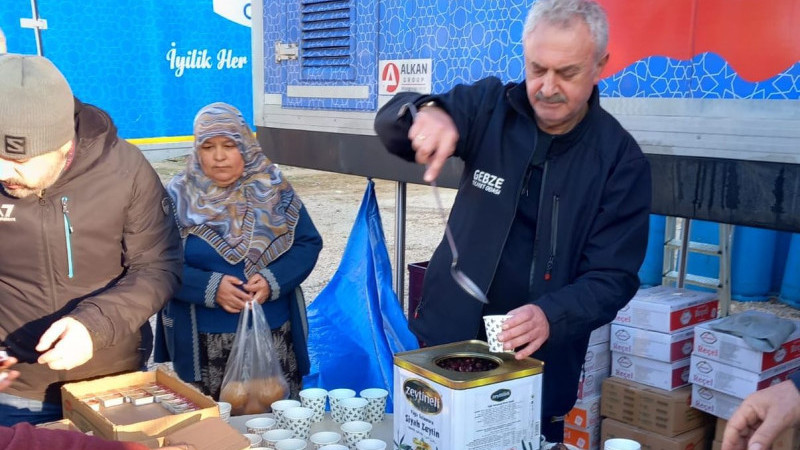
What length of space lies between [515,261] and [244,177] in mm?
1381

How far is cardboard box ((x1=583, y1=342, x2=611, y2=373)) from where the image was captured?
341cm

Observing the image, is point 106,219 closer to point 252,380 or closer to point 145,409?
point 145,409

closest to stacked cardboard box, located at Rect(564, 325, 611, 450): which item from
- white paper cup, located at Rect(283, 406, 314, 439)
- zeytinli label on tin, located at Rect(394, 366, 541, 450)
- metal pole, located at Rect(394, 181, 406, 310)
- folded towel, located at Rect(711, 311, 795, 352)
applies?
folded towel, located at Rect(711, 311, 795, 352)

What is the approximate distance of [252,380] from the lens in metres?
2.62

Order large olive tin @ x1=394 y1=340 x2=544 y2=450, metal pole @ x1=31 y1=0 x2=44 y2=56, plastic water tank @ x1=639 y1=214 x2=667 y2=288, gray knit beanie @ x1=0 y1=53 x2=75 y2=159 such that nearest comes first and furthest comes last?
large olive tin @ x1=394 y1=340 x2=544 y2=450 < gray knit beanie @ x1=0 y1=53 x2=75 y2=159 < plastic water tank @ x1=639 y1=214 x2=667 y2=288 < metal pole @ x1=31 y1=0 x2=44 y2=56

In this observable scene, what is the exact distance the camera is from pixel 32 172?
1.80 m

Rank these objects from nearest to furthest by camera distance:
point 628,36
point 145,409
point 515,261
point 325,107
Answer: point 145,409, point 515,261, point 628,36, point 325,107

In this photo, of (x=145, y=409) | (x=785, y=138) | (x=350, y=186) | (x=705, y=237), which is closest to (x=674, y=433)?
(x=785, y=138)

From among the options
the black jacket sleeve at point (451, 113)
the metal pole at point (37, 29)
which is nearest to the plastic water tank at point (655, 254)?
the black jacket sleeve at point (451, 113)

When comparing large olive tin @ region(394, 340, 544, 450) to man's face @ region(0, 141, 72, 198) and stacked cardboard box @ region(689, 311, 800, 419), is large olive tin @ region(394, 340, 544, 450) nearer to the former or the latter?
man's face @ region(0, 141, 72, 198)

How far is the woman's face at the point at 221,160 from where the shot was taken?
289cm

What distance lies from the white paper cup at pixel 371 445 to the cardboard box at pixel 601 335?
A: 1.89 metres

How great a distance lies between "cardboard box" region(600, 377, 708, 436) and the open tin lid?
6.26 feet

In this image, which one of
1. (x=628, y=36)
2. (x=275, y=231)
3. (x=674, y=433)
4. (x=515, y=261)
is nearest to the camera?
(x=515, y=261)
